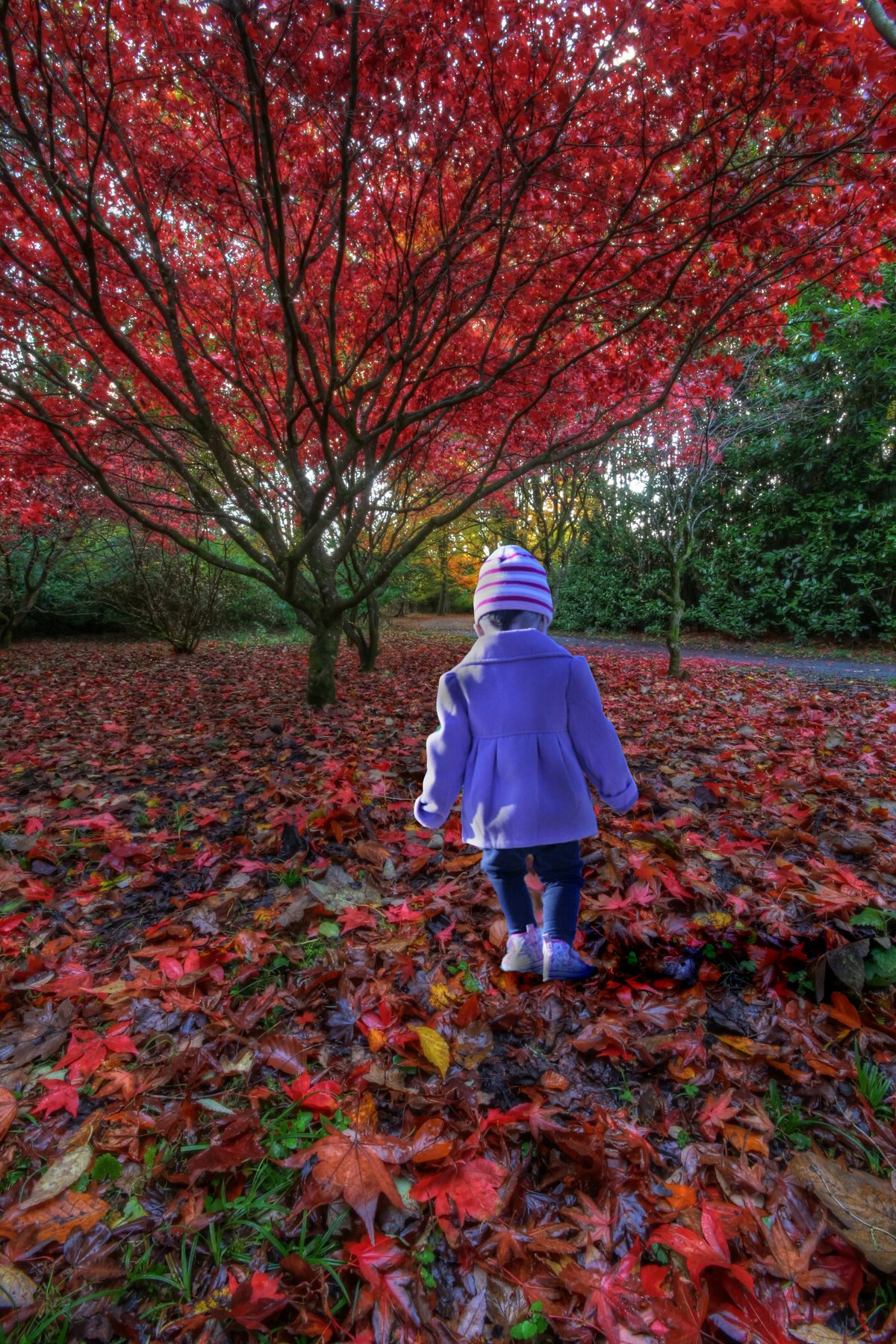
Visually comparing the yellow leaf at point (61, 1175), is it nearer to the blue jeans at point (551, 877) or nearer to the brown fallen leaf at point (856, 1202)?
the blue jeans at point (551, 877)

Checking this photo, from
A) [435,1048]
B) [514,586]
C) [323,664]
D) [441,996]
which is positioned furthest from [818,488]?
[435,1048]

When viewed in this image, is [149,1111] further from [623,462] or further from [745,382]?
[623,462]

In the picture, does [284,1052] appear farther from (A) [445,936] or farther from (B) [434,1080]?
(A) [445,936]

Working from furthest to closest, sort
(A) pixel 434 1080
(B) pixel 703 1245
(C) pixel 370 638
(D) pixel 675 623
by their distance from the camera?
(C) pixel 370 638, (D) pixel 675 623, (A) pixel 434 1080, (B) pixel 703 1245

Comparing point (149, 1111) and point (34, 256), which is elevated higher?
point (34, 256)

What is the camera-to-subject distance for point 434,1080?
1.60 meters

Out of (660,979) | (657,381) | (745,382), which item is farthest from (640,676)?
(660,979)

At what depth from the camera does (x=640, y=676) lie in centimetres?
802

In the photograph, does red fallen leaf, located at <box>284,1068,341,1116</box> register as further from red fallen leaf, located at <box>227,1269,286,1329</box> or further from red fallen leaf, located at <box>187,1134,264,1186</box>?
red fallen leaf, located at <box>227,1269,286,1329</box>

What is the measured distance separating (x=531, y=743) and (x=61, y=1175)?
1573 millimetres

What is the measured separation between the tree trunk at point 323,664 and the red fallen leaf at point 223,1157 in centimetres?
457

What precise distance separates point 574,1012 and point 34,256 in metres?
7.17

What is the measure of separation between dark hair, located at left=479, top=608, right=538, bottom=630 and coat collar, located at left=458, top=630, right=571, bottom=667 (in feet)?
0.25

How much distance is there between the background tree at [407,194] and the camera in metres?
3.37
